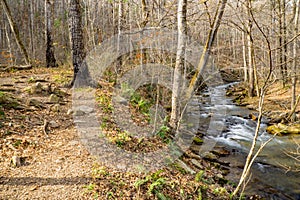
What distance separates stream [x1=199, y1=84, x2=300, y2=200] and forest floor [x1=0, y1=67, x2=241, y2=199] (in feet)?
2.73

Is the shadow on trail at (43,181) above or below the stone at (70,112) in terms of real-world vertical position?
below

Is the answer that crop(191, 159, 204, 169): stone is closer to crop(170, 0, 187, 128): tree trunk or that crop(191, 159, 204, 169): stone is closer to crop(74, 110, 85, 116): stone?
crop(170, 0, 187, 128): tree trunk

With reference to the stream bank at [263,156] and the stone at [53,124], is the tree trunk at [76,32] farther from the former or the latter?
the stream bank at [263,156]

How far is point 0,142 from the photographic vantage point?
4.25 m

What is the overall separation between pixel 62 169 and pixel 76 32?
4.69m

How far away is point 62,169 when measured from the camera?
13.0ft

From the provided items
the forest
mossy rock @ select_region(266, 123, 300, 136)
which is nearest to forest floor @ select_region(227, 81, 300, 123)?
the forest

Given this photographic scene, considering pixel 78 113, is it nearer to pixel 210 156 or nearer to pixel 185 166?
pixel 185 166

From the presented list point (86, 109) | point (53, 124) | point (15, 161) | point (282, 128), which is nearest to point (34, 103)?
point (53, 124)

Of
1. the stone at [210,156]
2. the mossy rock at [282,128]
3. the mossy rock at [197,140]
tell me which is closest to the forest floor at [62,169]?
the stone at [210,156]

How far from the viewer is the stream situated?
5.80m

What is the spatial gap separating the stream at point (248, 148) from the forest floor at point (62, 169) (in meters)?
0.83

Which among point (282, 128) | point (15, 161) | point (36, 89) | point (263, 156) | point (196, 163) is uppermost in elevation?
point (36, 89)

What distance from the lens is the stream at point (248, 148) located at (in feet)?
19.0
